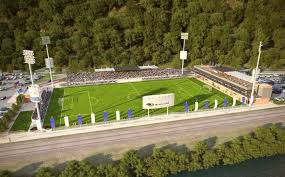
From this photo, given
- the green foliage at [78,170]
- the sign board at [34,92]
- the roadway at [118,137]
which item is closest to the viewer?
the green foliage at [78,170]

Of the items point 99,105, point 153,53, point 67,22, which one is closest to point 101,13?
point 67,22

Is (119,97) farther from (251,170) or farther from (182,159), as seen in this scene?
(251,170)

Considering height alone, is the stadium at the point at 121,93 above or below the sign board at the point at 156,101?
below

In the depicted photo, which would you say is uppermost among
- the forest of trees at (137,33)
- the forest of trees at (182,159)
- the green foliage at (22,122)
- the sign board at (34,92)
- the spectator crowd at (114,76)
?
the forest of trees at (137,33)

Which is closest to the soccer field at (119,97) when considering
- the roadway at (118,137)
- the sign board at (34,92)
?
the roadway at (118,137)

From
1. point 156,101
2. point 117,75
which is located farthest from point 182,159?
point 117,75

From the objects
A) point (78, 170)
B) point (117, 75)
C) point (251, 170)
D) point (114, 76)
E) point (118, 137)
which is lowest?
point (251, 170)

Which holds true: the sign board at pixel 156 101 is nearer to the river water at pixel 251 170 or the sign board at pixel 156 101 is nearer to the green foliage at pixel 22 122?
the river water at pixel 251 170
